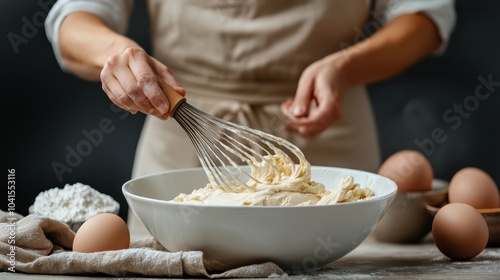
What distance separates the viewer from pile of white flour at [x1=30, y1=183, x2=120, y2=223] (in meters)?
1.12

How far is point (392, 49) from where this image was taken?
5.07 feet

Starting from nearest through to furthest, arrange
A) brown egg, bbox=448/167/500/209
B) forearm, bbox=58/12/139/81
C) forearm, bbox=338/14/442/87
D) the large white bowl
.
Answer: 1. the large white bowl
2. brown egg, bbox=448/167/500/209
3. forearm, bbox=58/12/139/81
4. forearm, bbox=338/14/442/87

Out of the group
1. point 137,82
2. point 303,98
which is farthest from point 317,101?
point 137,82

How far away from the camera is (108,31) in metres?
1.36

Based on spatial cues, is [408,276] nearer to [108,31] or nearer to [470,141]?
[108,31]

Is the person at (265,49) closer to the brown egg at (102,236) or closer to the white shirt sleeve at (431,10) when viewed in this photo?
the white shirt sleeve at (431,10)

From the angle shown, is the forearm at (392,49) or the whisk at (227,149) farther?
the forearm at (392,49)

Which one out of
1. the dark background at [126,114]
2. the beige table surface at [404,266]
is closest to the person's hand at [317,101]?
the beige table surface at [404,266]

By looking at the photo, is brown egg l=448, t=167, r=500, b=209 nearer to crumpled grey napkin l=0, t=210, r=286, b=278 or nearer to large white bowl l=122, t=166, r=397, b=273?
large white bowl l=122, t=166, r=397, b=273

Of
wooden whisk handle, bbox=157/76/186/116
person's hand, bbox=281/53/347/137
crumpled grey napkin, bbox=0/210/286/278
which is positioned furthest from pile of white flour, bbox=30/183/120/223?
person's hand, bbox=281/53/347/137

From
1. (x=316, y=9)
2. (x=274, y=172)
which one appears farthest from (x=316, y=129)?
(x=316, y=9)

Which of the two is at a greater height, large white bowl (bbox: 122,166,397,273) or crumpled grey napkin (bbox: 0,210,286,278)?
large white bowl (bbox: 122,166,397,273)

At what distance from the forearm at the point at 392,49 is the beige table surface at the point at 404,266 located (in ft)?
1.43

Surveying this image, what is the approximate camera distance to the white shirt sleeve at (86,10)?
152 centimetres
